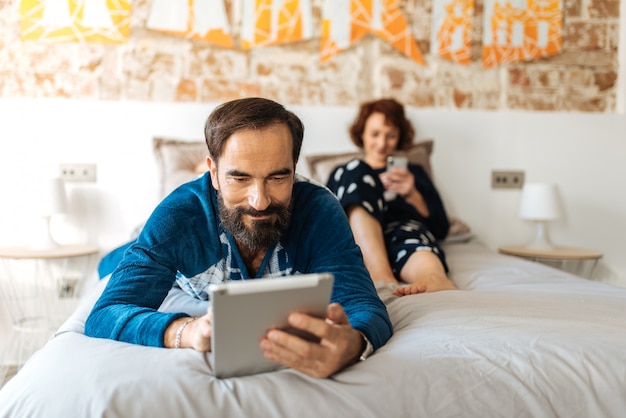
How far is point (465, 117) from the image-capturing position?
301cm

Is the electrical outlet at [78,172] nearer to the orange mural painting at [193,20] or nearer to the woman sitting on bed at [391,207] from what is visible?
the orange mural painting at [193,20]

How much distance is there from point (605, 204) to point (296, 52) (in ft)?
5.83

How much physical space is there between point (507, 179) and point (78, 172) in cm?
209

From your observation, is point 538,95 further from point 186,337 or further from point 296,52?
point 186,337

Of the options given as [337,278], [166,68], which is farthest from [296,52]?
[337,278]

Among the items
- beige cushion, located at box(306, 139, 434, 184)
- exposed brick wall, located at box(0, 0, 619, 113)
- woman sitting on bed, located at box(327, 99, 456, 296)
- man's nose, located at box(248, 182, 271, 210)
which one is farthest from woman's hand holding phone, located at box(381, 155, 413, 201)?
man's nose, located at box(248, 182, 271, 210)

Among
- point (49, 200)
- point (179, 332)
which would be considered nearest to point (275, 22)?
point (49, 200)

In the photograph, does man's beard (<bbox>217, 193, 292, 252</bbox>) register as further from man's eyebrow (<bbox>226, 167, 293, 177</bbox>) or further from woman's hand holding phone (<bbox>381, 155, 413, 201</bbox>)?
woman's hand holding phone (<bbox>381, 155, 413, 201</bbox>)

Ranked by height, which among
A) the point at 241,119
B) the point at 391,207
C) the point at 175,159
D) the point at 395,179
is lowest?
the point at 391,207

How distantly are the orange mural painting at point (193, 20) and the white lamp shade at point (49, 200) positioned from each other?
0.87 m

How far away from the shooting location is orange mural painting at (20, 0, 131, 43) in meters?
2.70

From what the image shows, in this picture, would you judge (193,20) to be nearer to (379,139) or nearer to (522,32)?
(379,139)

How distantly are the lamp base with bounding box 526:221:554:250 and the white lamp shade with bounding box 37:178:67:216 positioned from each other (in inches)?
85.5

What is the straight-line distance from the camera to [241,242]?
4.01ft
